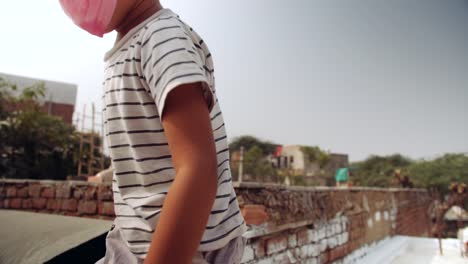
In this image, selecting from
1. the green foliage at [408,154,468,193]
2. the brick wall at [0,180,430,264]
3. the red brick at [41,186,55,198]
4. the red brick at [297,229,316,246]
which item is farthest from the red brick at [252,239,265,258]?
the green foliage at [408,154,468,193]

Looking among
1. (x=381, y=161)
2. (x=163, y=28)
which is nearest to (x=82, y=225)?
(x=163, y=28)

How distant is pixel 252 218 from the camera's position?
73.3 inches

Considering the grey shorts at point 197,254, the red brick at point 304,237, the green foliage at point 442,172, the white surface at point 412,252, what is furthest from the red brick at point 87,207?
the green foliage at point 442,172

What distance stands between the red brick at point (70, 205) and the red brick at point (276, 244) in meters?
1.52

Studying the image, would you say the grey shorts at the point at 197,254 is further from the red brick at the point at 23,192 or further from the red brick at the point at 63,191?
the red brick at the point at 23,192

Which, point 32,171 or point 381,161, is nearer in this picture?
point 32,171

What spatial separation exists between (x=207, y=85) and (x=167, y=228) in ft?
0.70

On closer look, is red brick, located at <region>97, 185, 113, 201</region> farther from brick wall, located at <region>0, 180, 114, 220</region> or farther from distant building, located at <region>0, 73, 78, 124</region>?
distant building, located at <region>0, 73, 78, 124</region>

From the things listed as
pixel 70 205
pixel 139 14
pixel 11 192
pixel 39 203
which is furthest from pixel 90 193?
pixel 139 14

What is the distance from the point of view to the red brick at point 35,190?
9.33 feet

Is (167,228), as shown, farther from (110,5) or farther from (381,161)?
(381,161)

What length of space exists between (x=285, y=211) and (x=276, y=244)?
0.76 feet

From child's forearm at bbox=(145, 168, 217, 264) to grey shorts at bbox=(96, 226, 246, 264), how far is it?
0.34 ft

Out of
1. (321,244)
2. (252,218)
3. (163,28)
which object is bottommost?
(321,244)
